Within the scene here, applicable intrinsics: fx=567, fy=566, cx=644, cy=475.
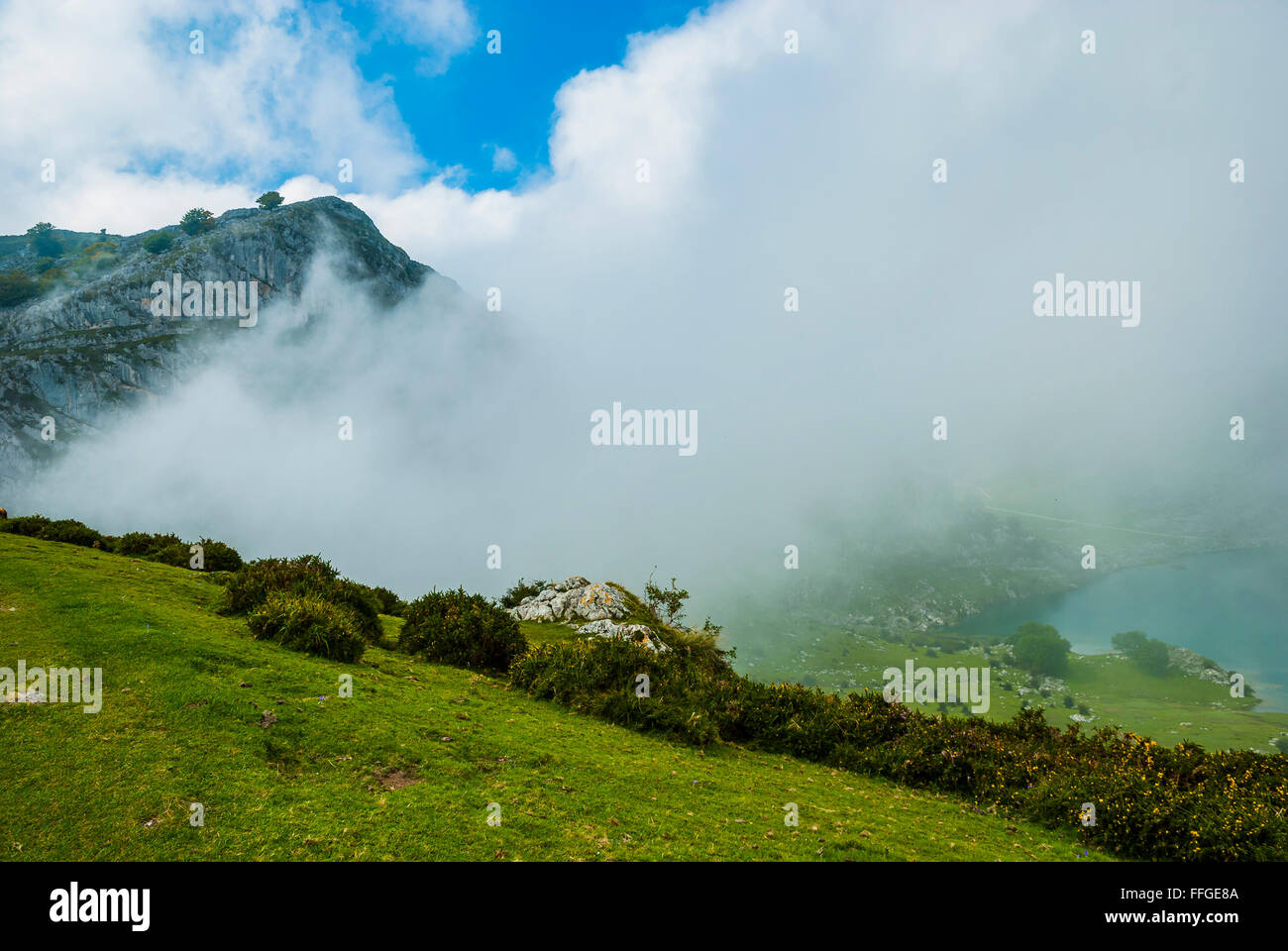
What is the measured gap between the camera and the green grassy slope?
698 cm

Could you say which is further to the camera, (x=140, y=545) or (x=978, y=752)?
(x=140, y=545)

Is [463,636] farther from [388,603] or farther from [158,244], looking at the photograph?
[158,244]

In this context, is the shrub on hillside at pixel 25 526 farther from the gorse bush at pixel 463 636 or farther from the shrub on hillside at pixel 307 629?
the gorse bush at pixel 463 636

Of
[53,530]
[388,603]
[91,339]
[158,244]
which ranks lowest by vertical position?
[388,603]

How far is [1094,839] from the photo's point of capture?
1058 cm

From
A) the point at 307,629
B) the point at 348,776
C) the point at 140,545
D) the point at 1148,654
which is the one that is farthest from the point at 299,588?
the point at 1148,654

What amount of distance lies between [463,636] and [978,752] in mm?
14779

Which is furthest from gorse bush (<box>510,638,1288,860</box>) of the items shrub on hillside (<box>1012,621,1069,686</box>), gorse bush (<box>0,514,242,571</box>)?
shrub on hillside (<box>1012,621,1069,686</box>)

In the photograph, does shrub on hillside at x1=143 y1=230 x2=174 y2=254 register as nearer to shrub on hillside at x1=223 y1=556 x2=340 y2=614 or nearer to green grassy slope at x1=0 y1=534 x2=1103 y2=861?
shrub on hillside at x1=223 y1=556 x2=340 y2=614

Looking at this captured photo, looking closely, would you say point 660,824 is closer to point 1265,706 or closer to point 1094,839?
point 1094,839

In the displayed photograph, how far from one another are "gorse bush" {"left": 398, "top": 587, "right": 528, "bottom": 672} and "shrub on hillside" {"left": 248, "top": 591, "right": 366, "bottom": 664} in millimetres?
3343

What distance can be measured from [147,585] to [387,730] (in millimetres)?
11703

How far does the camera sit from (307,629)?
14547 mm
